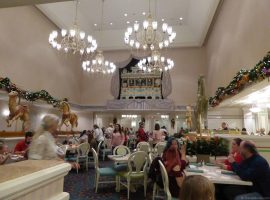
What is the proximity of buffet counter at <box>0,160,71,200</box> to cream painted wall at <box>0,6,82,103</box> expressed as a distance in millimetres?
8018

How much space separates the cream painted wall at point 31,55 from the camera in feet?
28.1

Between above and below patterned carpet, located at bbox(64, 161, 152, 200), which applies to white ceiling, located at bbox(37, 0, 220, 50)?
above

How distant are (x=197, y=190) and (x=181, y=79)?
13.4 metres

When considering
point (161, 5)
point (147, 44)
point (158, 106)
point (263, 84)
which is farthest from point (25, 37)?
point (263, 84)

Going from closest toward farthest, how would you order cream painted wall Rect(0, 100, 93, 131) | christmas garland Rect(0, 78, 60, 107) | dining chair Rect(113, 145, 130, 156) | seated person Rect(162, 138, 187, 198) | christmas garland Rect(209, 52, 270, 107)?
seated person Rect(162, 138, 187, 198) < christmas garland Rect(209, 52, 270, 107) < dining chair Rect(113, 145, 130, 156) < christmas garland Rect(0, 78, 60, 107) < cream painted wall Rect(0, 100, 93, 131)

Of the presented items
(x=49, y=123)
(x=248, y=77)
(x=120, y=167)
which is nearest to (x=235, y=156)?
→ (x=248, y=77)

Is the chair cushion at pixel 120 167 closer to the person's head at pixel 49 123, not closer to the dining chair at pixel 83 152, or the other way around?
the dining chair at pixel 83 152

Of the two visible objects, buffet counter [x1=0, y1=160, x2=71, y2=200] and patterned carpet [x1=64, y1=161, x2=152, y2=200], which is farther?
patterned carpet [x1=64, y1=161, x2=152, y2=200]

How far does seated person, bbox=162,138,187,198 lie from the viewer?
3.37 m

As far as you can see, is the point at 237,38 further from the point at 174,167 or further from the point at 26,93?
the point at 26,93

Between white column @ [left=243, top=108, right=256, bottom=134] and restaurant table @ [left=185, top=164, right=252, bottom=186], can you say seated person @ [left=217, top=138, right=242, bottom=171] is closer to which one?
restaurant table @ [left=185, top=164, right=252, bottom=186]

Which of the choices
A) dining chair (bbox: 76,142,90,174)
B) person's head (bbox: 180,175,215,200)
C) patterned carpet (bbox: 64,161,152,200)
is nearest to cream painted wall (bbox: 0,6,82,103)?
dining chair (bbox: 76,142,90,174)

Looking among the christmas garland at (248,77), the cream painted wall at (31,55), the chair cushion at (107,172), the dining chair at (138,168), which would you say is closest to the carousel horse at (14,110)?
the cream painted wall at (31,55)

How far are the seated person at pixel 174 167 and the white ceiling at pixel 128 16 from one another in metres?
8.32
